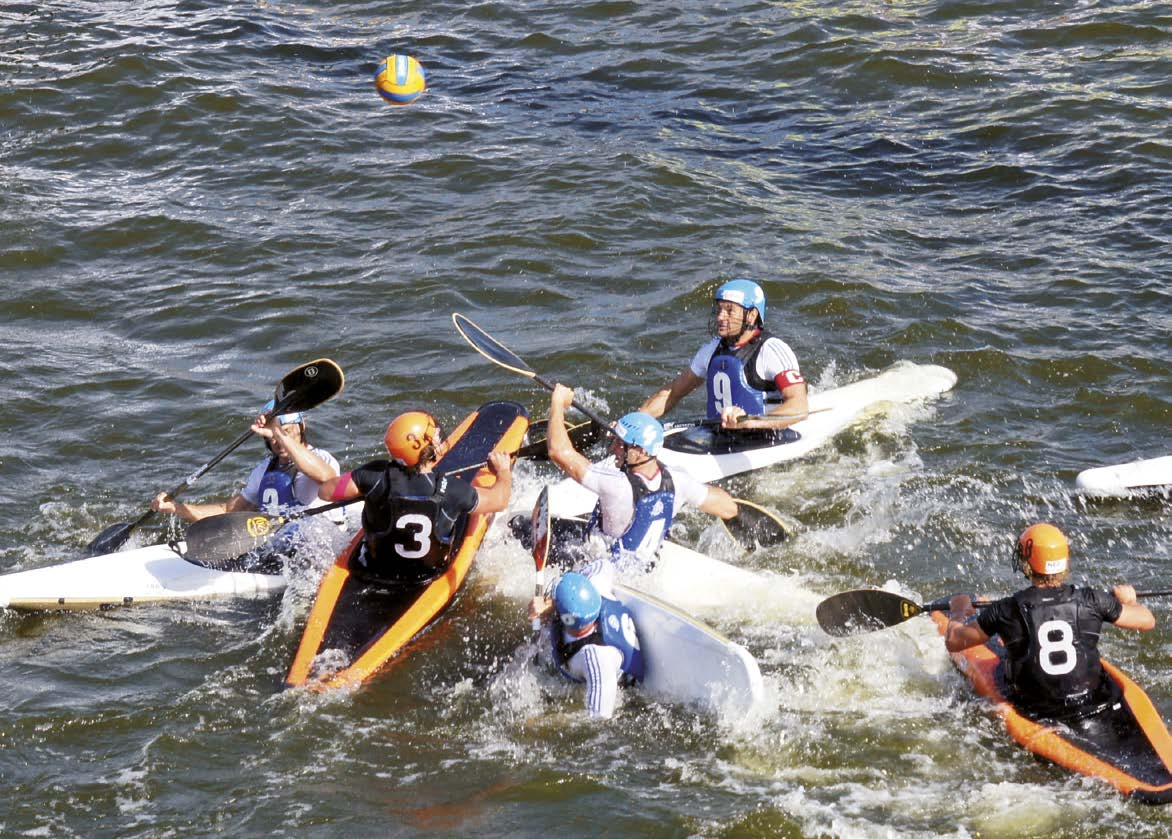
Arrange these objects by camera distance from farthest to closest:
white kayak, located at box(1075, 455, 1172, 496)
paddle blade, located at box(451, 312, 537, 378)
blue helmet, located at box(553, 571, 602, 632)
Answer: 1. white kayak, located at box(1075, 455, 1172, 496)
2. paddle blade, located at box(451, 312, 537, 378)
3. blue helmet, located at box(553, 571, 602, 632)

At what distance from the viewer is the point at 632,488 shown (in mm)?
7160

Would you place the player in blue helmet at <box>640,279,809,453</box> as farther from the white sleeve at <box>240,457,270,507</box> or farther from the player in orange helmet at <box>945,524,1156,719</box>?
the white sleeve at <box>240,457,270,507</box>

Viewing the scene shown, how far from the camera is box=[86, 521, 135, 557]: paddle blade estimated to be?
816 cm

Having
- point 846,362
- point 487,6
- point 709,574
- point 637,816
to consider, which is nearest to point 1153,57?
point 846,362

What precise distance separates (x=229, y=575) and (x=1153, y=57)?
486 inches

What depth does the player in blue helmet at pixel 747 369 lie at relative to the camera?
8758 millimetres

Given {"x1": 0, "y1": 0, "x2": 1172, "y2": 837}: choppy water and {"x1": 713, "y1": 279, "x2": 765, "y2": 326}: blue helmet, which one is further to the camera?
{"x1": 713, "y1": 279, "x2": 765, "y2": 326}: blue helmet

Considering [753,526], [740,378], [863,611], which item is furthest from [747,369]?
[863,611]

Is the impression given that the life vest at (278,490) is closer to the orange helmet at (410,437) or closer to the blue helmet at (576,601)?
the orange helmet at (410,437)

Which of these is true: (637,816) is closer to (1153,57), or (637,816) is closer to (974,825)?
(974,825)

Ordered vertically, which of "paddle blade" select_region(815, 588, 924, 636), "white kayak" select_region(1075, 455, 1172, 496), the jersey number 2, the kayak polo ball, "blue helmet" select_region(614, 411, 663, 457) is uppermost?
the kayak polo ball

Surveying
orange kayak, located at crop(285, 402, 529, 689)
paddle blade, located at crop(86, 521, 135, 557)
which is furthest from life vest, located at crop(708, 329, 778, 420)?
paddle blade, located at crop(86, 521, 135, 557)

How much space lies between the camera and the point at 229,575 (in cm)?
793

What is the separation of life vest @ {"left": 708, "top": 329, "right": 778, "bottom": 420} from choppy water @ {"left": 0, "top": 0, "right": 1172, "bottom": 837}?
63 cm
